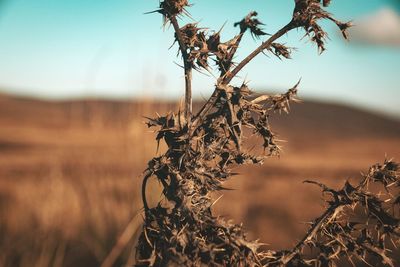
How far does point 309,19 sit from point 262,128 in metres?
0.29

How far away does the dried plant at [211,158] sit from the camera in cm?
96

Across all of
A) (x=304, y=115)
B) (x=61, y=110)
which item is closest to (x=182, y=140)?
(x=61, y=110)

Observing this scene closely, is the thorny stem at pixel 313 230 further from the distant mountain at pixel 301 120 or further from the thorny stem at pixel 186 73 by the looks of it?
the distant mountain at pixel 301 120

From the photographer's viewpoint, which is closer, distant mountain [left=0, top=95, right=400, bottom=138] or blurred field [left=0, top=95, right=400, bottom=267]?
blurred field [left=0, top=95, right=400, bottom=267]

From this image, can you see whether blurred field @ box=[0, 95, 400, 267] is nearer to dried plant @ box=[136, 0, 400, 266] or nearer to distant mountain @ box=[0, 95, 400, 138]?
dried plant @ box=[136, 0, 400, 266]

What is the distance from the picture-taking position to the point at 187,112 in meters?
1.01

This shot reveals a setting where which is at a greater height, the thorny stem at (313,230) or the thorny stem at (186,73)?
the thorny stem at (186,73)

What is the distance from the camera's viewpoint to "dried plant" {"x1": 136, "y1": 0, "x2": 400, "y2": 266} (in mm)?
959

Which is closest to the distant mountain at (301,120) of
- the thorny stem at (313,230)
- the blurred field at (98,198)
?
the blurred field at (98,198)

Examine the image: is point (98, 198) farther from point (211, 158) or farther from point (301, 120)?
point (301, 120)

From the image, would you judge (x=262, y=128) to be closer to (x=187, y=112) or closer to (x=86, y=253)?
(x=187, y=112)

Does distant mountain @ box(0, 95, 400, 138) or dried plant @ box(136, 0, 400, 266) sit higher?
dried plant @ box(136, 0, 400, 266)

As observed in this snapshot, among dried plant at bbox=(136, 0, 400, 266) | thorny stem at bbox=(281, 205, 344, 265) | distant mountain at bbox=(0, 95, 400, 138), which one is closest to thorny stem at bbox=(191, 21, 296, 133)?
dried plant at bbox=(136, 0, 400, 266)

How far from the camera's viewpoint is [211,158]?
102 cm
